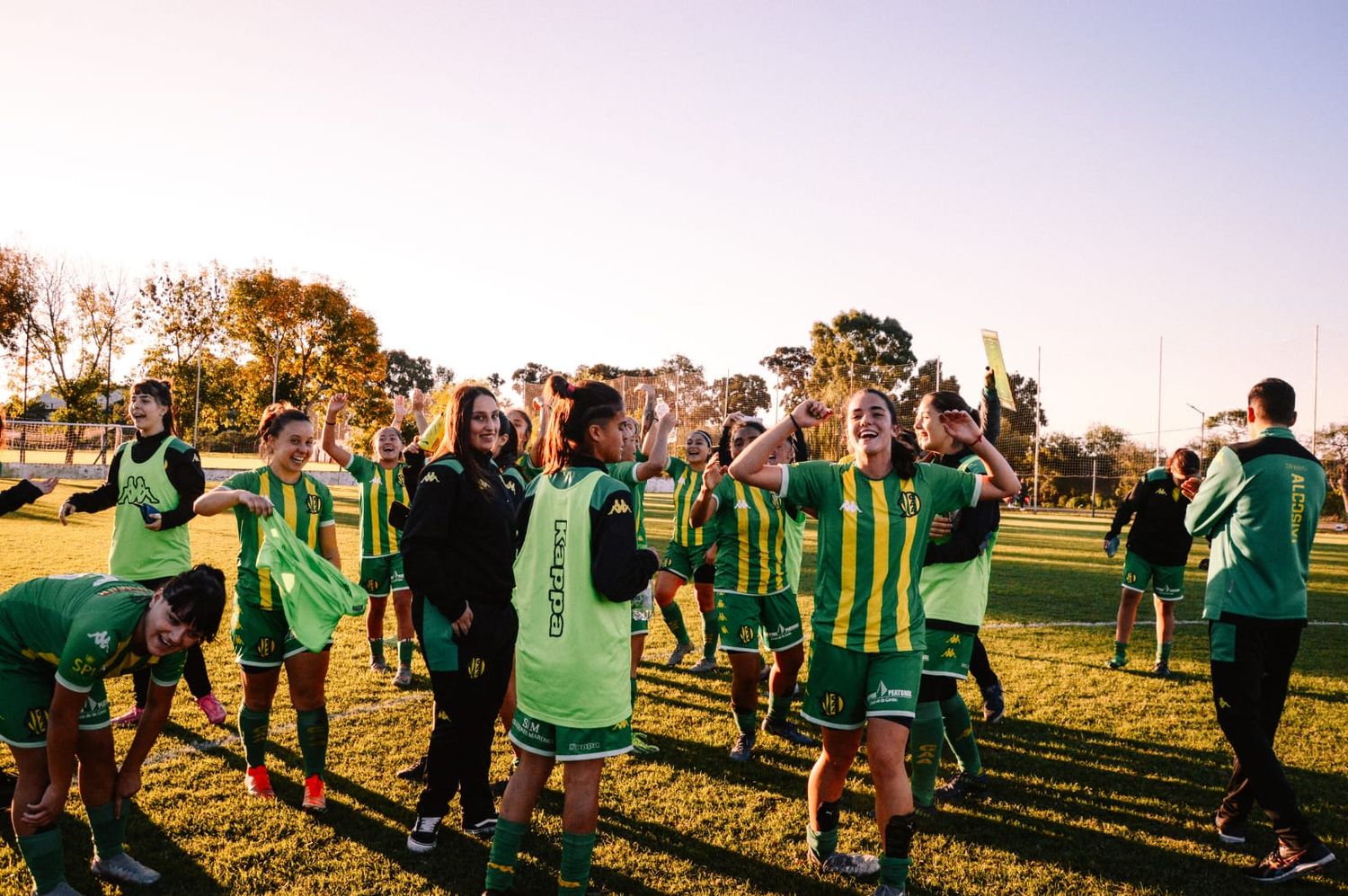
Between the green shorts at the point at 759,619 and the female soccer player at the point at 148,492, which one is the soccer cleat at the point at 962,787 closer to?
the green shorts at the point at 759,619

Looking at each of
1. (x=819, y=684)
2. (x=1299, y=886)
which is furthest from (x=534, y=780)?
(x=1299, y=886)

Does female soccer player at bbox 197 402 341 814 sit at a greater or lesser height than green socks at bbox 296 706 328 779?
greater

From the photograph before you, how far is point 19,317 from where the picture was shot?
42781 millimetres

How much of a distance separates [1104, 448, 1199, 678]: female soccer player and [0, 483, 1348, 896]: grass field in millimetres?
431

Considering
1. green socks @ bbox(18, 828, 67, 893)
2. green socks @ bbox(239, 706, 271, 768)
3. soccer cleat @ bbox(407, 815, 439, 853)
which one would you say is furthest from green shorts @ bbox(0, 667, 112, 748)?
soccer cleat @ bbox(407, 815, 439, 853)

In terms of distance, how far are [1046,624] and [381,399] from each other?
42.9 metres

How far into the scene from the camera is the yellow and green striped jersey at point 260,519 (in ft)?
14.2

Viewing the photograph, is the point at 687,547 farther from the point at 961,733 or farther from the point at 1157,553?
the point at 1157,553

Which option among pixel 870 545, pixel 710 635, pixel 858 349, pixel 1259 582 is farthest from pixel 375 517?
pixel 858 349

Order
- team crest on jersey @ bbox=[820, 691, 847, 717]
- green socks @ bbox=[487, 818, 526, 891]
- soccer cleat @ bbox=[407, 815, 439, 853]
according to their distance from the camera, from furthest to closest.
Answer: soccer cleat @ bbox=[407, 815, 439, 853] < team crest on jersey @ bbox=[820, 691, 847, 717] < green socks @ bbox=[487, 818, 526, 891]

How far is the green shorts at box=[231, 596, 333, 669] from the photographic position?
4332 mm

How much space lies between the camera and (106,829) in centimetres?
367

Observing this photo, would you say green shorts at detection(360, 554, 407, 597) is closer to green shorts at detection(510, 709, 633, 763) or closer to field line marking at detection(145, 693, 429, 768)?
field line marking at detection(145, 693, 429, 768)

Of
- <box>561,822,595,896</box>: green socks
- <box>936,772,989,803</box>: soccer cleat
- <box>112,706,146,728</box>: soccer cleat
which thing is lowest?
<box>112,706,146,728</box>: soccer cleat
